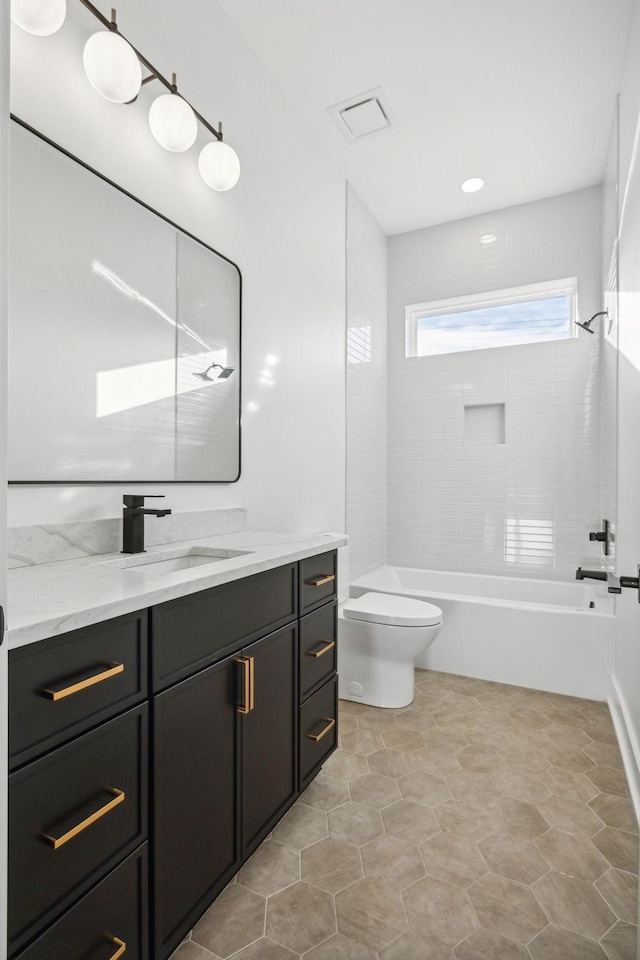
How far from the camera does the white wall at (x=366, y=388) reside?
3.25m

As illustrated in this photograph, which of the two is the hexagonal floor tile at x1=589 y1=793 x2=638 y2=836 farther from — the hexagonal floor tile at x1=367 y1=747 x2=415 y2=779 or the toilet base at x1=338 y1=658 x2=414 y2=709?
the toilet base at x1=338 y1=658 x2=414 y2=709

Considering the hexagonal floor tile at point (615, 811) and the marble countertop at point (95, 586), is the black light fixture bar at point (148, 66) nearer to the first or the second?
the marble countertop at point (95, 586)

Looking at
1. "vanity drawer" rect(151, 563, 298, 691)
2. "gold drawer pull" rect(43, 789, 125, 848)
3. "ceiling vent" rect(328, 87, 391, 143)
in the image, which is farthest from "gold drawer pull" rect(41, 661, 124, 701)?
"ceiling vent" rect(328, 87, 391, 143)

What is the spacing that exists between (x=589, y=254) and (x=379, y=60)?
186cm

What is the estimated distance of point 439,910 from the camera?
132 cm

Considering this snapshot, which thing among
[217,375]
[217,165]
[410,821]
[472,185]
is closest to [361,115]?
[472,185]

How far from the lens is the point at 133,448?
1599mm

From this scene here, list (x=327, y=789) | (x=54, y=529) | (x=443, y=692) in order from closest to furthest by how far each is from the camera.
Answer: (x=54, y=529)
(x=327, y=789)
(x=443, y=692)

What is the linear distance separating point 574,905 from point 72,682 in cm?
140

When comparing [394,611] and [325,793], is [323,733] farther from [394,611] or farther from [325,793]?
[394,611]

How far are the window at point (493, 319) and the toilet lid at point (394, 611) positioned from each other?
200 centimetres

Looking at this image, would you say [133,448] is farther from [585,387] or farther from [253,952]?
[585,387]

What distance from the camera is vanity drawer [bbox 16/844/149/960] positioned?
0.82m

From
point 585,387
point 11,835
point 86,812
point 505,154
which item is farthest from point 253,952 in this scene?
point 505,154
